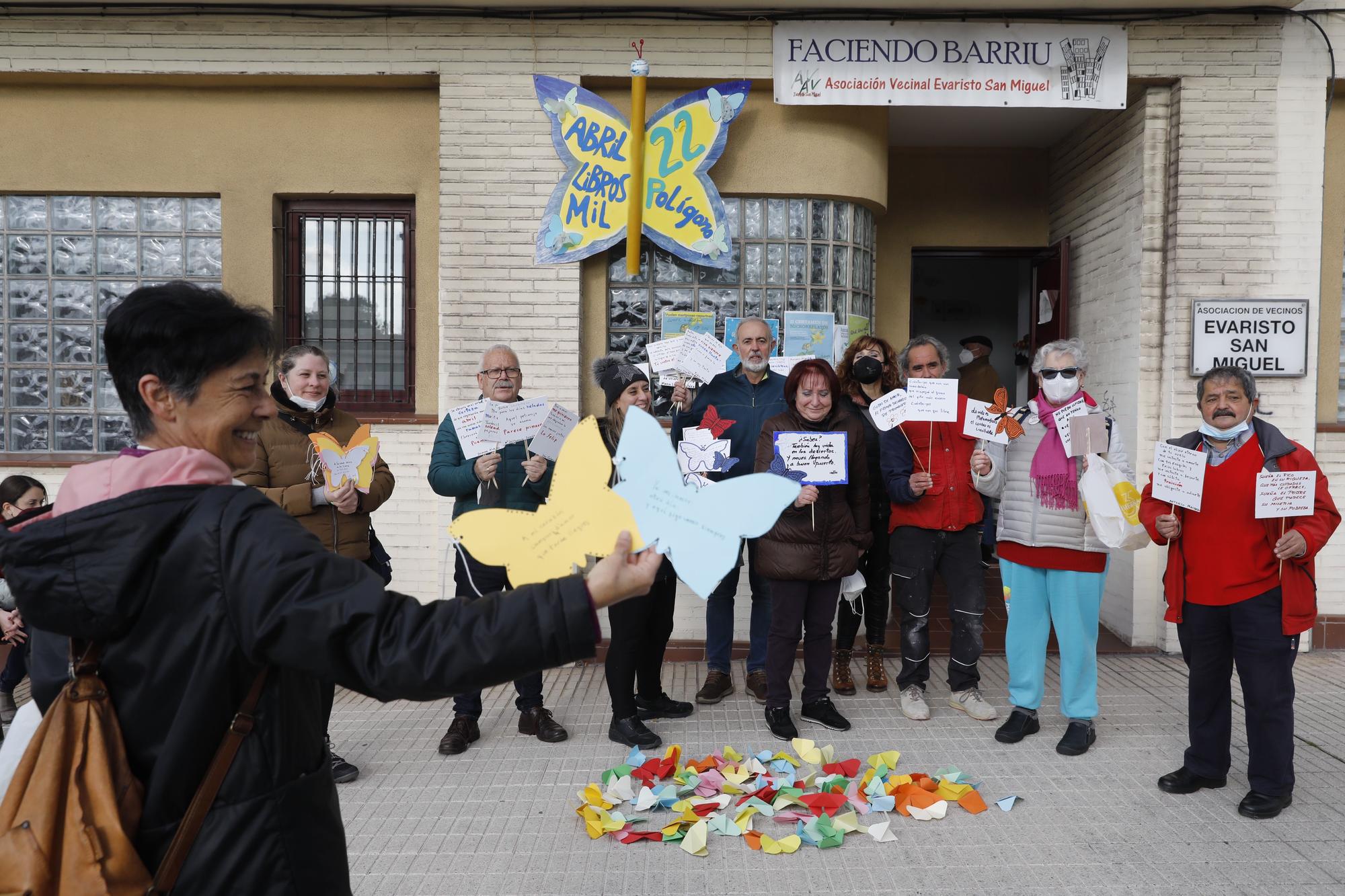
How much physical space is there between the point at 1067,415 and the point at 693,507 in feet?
11.7

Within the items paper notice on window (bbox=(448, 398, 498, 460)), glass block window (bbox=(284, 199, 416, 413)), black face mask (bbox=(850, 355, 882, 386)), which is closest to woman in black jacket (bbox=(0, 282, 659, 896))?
paper notice on window (bbox=(448, 398, 498, 460))

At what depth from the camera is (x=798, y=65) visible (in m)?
6.16

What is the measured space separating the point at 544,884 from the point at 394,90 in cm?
547

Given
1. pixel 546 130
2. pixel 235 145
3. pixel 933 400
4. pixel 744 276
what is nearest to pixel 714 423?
pixel 933 400

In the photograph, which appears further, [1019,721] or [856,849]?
[1019,721]

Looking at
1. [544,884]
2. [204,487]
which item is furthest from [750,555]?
[204,487]

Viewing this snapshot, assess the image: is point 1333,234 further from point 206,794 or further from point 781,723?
point 206,794

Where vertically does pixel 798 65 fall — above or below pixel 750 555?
above

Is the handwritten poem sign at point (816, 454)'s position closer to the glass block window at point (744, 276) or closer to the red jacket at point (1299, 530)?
the red jacket at point (1299, 530)

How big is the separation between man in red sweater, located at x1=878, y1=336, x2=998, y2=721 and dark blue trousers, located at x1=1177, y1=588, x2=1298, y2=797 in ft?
3.76

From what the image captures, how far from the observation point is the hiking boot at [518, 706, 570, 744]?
15.7 ft

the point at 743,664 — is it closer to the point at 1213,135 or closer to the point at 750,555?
the point at 750,555

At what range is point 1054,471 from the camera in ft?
15.2

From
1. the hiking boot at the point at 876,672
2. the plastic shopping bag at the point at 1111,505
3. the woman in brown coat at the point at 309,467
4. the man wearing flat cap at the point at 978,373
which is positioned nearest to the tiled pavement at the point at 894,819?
the hiking boot at the point at 876,672
